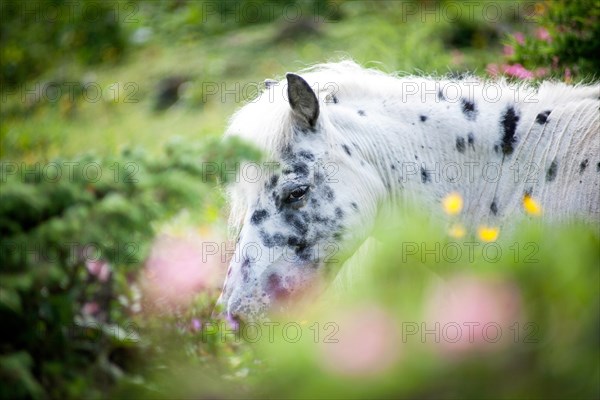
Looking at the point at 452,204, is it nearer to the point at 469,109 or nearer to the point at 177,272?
the point at 469,109

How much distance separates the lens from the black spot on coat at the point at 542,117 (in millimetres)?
2859

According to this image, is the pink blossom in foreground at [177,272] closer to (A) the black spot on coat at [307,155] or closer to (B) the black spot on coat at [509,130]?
(A) the black spot on coat at [307,155]

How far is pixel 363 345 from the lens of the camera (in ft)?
4.71

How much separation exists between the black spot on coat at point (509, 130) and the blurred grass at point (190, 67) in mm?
3980

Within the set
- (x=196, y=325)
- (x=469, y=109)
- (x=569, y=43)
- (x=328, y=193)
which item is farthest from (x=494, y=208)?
(x=569, y=43)

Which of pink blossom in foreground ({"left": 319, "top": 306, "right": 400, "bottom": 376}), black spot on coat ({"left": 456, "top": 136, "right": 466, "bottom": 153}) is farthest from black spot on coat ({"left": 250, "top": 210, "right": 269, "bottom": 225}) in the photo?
pink blossom in foreground ({"left": 319, "top": 306, "right": 400, "bottom": 376})

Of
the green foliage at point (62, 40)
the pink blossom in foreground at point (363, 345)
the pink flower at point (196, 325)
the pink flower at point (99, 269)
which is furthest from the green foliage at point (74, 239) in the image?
the green foliage at point (62, 40)

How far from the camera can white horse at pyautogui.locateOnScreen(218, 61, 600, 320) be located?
265cm

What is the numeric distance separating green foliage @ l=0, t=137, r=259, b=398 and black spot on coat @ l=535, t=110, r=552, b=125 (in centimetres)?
148

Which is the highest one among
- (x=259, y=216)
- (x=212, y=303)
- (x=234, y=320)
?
(x=259, y=216)

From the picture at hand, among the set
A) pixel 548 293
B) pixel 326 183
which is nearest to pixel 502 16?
pixel 326 183

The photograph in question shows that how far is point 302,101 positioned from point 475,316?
1482 millimetres

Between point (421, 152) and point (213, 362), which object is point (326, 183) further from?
point (213, 362)

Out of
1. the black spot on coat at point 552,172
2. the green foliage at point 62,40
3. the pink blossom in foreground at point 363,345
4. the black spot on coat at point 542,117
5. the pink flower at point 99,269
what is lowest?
the green foliage at point 62,40
